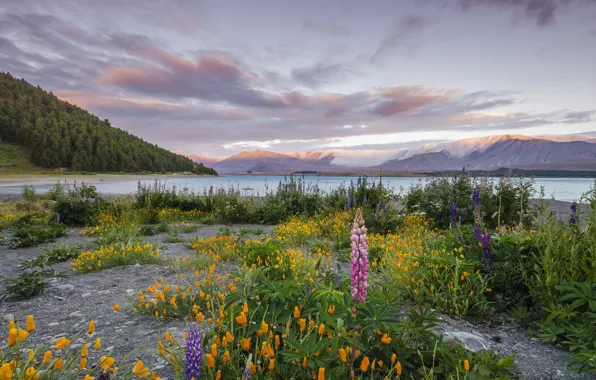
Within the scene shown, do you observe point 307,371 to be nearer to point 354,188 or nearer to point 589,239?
point 589,239

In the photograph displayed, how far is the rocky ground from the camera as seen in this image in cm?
296

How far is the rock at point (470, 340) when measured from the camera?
9.67 ft

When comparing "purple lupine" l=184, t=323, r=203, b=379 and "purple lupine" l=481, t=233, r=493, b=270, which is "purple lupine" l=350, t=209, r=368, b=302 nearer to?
"purple lupine" l=184, t=323, r=203, b=379

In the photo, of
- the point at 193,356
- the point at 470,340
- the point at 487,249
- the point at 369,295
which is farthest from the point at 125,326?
the point at 487,249

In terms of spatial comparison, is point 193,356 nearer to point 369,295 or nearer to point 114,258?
point 369,295

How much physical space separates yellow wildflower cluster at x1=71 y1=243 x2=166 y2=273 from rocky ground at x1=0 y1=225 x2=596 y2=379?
25 cm

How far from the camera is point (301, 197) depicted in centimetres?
1347

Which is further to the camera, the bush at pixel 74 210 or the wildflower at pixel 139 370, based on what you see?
the bush at pixel 74 210

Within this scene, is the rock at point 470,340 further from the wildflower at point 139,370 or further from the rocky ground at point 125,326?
the wildflower at point 139,370

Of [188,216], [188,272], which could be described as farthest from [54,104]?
[188,272]

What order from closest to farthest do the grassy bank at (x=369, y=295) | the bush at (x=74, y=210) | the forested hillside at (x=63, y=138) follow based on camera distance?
the grassy bank at (x=369, y=295) → the bush at (x=74, y=210) → the forested hillside at (x=63, y=138)

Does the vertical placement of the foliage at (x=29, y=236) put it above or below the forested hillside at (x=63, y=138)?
below

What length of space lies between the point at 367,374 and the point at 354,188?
33.1ft

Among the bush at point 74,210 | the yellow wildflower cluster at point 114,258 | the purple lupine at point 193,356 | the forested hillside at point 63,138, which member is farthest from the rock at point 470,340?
the forested hillside at point 63,138
